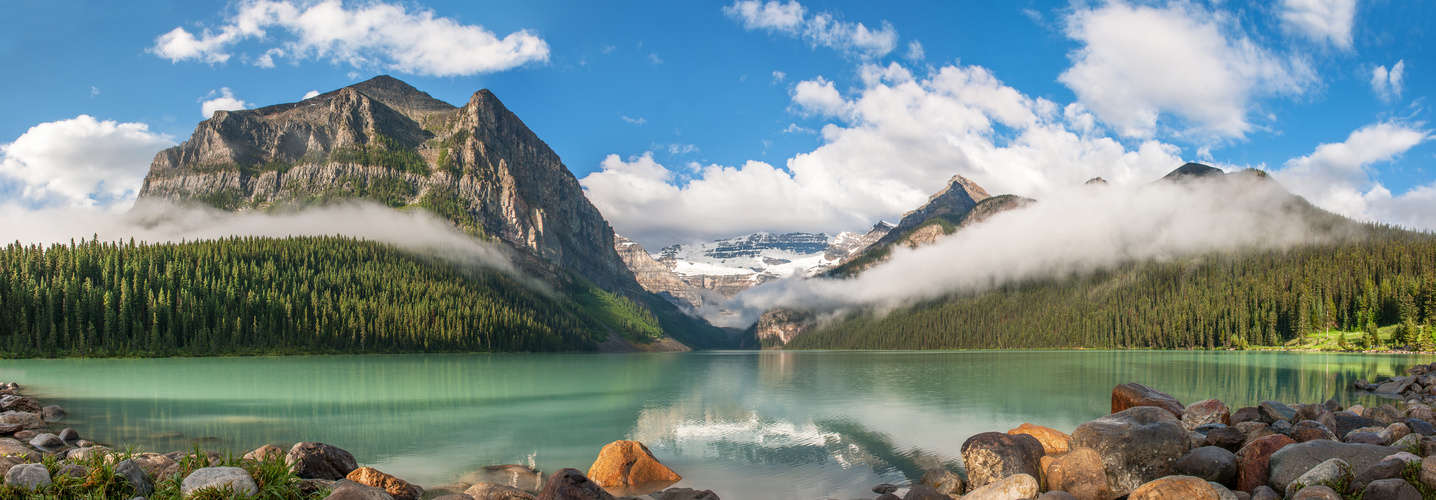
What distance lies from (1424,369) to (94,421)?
245ft

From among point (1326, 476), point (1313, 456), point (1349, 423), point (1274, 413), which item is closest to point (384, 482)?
point (1326, 476)

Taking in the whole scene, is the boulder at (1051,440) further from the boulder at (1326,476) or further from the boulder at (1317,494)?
the boulder at (1317,494)

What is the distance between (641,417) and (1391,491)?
28795 millimetres

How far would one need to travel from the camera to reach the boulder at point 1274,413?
22391mm

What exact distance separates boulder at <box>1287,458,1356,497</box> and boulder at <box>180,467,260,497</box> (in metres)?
17.7

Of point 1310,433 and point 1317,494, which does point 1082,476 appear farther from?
point 1310,433

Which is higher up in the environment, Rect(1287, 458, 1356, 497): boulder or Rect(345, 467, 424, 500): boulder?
Rect(1287, 458, 1356, 497): boulder

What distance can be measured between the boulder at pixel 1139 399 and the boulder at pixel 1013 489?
13196mm

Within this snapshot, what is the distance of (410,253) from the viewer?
194375mm

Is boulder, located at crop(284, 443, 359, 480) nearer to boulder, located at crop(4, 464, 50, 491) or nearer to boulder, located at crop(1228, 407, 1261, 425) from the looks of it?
boulder, located at crop(4, 464, 50, 491)

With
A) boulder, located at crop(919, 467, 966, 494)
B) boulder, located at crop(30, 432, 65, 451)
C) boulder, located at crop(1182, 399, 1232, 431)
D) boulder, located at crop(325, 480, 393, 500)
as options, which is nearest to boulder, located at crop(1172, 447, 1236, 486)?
boulder, located at crop(919, 467, 966, 494)

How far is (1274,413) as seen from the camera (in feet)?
74.2

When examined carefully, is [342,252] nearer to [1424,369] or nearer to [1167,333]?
[1424,369]

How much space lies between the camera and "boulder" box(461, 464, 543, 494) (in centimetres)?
1903
